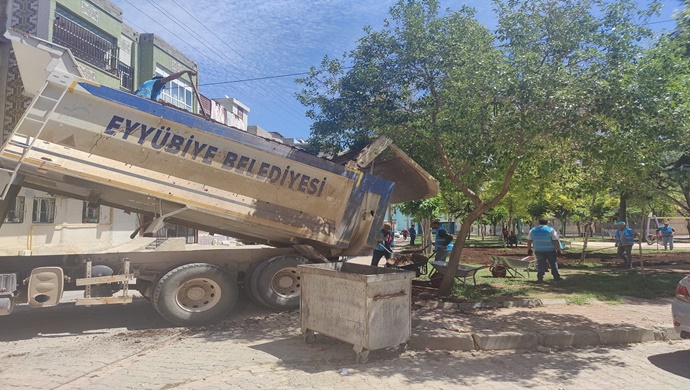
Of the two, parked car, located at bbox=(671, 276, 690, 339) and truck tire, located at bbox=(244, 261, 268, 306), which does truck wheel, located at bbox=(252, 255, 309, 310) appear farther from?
parked car, located at bbox=(671, 276, 690, 339)

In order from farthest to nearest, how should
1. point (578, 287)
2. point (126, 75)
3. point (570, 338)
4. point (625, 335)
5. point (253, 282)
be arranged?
point (126, 75) → point (578, 287) → point (253, 282) → point (625, 335) → point (570, 338)

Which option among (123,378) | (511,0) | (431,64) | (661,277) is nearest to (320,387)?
(123,378)

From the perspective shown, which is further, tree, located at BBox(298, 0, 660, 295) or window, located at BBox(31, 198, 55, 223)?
window, located at BBox(31, 198, 55, 223)

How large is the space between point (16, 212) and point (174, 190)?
3282mm

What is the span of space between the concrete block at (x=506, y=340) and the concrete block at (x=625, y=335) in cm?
105

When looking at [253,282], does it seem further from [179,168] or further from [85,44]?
[85,44]

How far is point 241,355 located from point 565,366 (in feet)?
12.3

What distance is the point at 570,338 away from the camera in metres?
6.11

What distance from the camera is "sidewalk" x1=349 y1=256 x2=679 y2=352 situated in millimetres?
5875

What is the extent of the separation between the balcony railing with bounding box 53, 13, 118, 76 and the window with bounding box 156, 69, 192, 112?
2.65 metres

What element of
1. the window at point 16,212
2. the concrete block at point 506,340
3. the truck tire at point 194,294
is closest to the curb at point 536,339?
the concrete block at point 506,340

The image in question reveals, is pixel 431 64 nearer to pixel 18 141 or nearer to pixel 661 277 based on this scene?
pixel 18 141

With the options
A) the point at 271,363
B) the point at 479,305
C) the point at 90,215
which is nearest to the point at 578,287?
the point at 479,305

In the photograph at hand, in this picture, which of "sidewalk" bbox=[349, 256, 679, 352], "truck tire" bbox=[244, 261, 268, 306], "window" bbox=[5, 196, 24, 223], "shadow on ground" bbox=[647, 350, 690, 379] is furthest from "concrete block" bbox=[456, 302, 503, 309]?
"window" bbox=[5, 196, 24, 223]
